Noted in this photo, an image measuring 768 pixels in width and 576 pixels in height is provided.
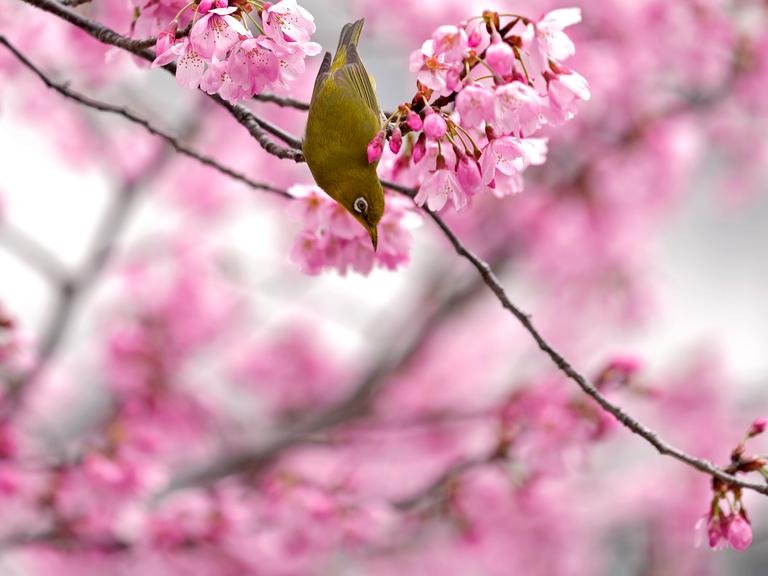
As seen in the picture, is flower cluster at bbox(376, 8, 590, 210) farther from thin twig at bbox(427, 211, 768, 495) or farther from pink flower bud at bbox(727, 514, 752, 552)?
pink flower bud at bbox(727, 514, 752, 552)

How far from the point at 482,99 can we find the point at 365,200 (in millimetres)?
180

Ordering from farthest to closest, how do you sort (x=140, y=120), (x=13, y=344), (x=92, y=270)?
(x=92, y=270)
(x=13, y=344)
(x=140, y=120)

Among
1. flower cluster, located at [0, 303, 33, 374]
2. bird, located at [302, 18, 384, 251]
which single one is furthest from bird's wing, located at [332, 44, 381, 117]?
flower cluster, located at [0, 303, 33, 374]

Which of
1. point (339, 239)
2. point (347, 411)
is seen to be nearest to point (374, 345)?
point (347, 411)

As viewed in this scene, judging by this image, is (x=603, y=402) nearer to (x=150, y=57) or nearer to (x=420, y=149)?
(x=420, y=149)

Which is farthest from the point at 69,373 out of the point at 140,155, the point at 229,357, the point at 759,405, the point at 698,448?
the point at 759,405

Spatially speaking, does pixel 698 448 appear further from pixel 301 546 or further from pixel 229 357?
pixel 301 546

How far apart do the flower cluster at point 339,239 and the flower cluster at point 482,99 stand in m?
0.18

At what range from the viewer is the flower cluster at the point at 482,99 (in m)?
0.88

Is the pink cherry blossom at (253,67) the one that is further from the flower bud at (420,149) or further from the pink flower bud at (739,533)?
the pink flower bud at (739,533)

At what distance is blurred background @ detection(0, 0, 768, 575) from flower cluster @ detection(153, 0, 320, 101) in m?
0.18

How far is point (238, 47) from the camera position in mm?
913

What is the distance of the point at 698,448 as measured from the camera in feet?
13.5

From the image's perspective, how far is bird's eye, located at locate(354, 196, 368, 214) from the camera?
968mm
